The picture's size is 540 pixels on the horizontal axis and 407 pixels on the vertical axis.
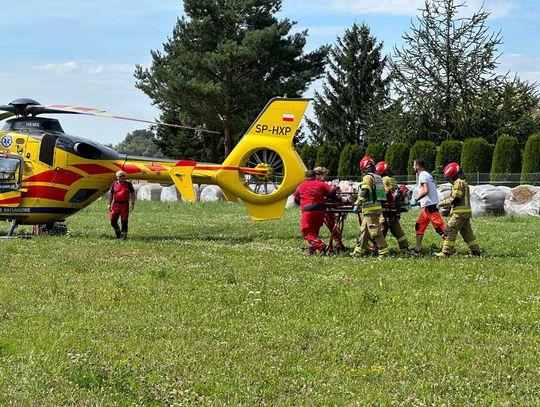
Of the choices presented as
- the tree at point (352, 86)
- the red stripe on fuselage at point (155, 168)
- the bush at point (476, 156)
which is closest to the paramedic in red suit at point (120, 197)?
the red stripe on fuselage at point (155, 168)

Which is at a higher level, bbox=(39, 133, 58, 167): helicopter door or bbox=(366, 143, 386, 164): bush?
bbox=(366, 143, 386, 164): bush

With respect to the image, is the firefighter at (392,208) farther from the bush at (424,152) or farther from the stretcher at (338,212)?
the bush at (424,152)

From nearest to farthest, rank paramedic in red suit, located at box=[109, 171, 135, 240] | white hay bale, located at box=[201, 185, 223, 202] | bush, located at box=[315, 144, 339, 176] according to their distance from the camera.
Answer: paramedic in red suit, located at box=[109, 171, 135, 240] < white hay bale, located at box=[201, 185, 223, 202] < bush, located at box=[315, 144, 339, 176]

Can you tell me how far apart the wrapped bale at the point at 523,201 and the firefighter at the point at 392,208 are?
1011cm

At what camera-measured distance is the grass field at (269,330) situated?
223 inches

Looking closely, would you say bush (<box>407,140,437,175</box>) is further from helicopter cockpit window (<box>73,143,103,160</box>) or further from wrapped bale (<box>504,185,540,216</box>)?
helicopter cockpit window (<box>73,143,103,160</box>)

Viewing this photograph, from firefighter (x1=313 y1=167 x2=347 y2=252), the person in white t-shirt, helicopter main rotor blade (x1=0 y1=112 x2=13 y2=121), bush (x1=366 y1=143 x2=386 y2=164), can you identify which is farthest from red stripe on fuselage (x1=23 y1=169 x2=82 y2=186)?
bush (x1=366 y1=143 x2=386 y2=164)

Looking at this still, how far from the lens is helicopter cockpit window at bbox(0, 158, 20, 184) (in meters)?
17.6

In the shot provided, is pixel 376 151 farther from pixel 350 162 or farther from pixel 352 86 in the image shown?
pixel 352 86

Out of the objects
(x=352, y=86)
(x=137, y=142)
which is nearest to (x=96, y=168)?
(x=352, y=86)

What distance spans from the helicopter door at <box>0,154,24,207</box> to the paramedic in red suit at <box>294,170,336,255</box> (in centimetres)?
788

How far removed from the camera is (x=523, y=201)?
2319cm

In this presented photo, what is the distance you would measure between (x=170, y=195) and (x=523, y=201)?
20.8 metres

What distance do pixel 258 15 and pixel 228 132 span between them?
9133 millimetres
